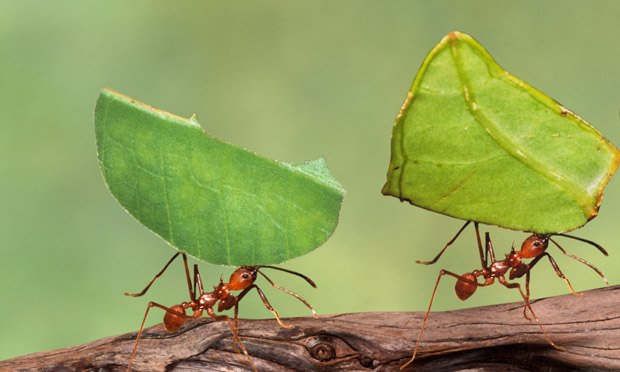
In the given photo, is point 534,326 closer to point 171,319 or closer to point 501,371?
point 501,371

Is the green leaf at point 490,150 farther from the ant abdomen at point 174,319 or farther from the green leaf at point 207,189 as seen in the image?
the ant abdomen at point 174,319

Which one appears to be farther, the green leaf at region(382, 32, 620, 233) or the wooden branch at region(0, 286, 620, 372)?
the wooden branch at region(0, 286, 620, 372)

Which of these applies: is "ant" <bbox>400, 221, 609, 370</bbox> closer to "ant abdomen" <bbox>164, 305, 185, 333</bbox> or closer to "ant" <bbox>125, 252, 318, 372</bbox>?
"ant" <bbox>125, 252, 318, 372</bbox>

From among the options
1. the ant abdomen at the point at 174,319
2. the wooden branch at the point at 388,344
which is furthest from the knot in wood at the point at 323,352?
the ant abdomen at the point at 174,319

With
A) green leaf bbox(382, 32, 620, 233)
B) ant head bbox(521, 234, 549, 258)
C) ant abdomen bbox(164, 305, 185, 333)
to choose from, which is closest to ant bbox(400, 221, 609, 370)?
ant head bbox(521, 234, 549, 258)

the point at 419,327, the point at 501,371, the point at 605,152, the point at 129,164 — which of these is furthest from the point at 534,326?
the point at 129,164

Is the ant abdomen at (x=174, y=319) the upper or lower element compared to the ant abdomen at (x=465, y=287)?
upper
